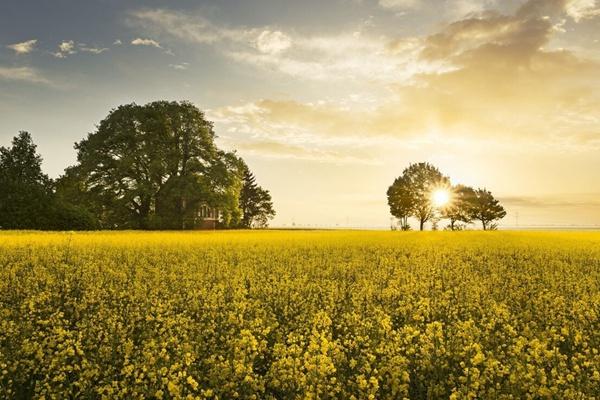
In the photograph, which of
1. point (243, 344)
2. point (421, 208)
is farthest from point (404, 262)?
point (421, 208)

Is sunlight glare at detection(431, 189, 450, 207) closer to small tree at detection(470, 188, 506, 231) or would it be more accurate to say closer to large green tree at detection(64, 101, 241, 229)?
small tree at detection(470, 188, 506, 231)

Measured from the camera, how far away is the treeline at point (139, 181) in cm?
4556

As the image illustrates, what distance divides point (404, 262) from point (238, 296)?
1030 centimetres

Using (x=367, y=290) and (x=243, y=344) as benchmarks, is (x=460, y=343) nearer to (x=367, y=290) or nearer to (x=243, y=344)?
(x=243, y=344)

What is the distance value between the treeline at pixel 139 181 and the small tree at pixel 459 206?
4920cm

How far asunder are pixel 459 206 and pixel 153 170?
6299 centimetres

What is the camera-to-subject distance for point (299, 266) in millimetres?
15930

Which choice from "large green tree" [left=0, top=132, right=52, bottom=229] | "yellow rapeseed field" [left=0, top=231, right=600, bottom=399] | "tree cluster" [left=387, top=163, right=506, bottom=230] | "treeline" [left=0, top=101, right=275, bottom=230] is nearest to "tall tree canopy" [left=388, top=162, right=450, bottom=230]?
"tree cluster" [left=387, top=163, right=506, bottom=230]

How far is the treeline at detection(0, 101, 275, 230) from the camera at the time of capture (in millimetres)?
45562

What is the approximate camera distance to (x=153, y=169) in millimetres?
47312

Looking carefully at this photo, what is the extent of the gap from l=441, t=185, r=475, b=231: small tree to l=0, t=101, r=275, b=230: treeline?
161 feet

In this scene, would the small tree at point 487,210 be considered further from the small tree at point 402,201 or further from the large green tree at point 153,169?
the large green tree at point 153,169

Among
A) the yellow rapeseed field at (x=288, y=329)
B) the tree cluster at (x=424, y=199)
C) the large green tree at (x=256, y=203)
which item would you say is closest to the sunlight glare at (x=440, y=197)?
the tree cluster at (x=424, y=199)

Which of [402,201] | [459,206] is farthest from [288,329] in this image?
[459,206]
